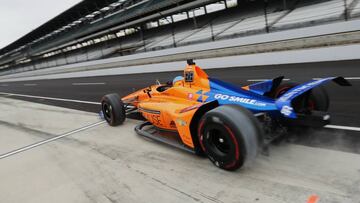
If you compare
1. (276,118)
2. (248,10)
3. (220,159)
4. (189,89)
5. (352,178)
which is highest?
(248,10)

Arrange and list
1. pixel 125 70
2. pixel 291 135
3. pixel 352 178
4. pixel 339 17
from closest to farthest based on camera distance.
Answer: pixel 352 178 < pixel 291 135 < pixel 339 17 < pixel 125 70

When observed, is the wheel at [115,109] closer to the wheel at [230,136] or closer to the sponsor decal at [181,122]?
the sponsor decal at [181,122]

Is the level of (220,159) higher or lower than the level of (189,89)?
lower

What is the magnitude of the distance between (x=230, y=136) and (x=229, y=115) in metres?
0.24

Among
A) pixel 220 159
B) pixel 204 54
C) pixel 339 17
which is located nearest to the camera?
pixel 220 159

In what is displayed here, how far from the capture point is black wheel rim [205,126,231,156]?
3.78 m

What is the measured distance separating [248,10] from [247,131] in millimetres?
23437

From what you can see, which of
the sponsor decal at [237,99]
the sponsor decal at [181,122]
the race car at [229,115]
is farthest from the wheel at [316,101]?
the sponsor decal at [181,122]

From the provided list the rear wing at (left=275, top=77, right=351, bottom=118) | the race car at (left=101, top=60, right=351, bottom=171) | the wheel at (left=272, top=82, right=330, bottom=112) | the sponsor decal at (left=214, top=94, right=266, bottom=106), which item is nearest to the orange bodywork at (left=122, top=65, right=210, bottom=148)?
the race car at (left=101, top=60, right=351, bottom=171)

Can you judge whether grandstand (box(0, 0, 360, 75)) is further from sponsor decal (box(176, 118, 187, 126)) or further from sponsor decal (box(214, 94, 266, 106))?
sponsor decal (box(176, 118, 187, 126))

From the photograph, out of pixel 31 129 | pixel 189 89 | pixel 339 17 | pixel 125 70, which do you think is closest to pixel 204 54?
pixel 339 17

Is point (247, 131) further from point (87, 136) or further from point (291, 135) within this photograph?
point (87, 136)

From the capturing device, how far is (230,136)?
11.7ft

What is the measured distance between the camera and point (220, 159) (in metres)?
3.80
